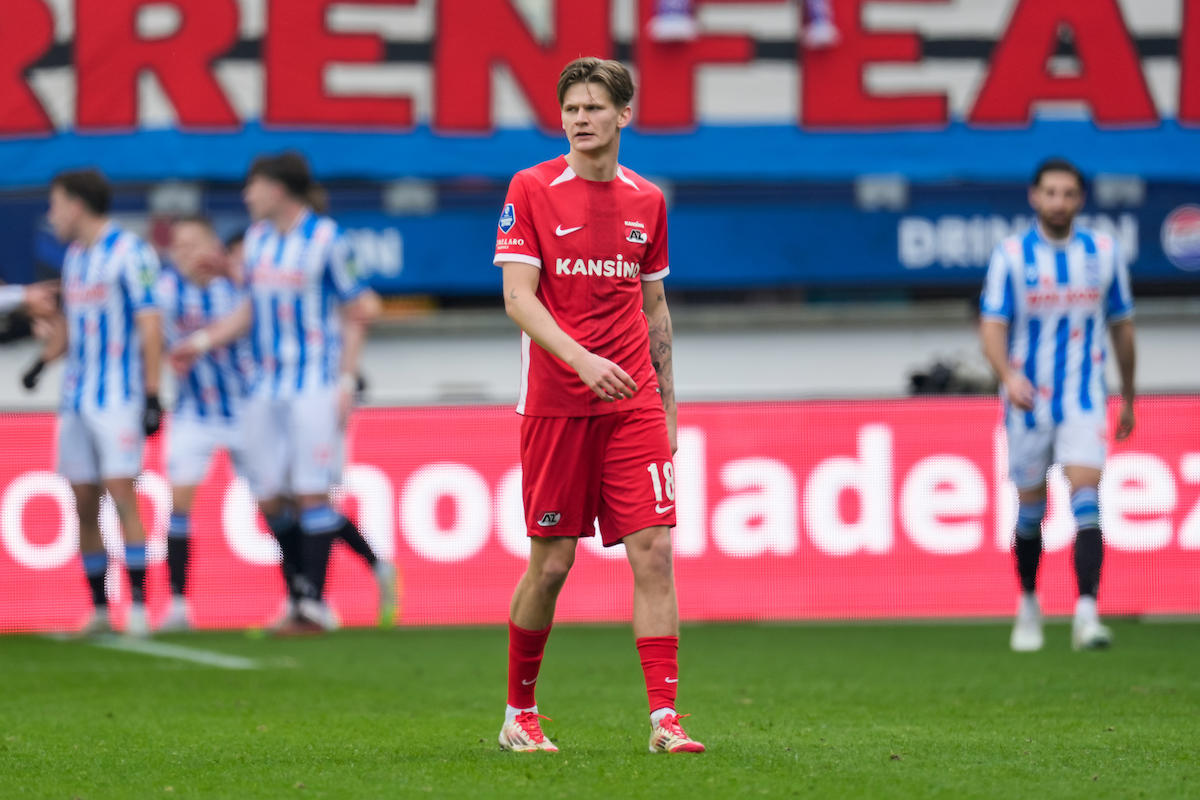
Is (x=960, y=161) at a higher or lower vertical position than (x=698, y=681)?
higher

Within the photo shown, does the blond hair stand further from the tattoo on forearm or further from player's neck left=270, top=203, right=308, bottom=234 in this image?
player's neck left=270, top=203, right=308, bottom=234

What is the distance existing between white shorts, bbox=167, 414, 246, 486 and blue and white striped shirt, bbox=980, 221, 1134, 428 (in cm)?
418

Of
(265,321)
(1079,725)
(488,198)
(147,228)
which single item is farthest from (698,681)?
(147,228)

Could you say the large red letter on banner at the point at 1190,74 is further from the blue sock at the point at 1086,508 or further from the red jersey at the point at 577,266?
the red jersey at the point at 577,266

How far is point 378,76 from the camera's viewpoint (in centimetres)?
1411

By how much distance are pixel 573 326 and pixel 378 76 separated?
990cm


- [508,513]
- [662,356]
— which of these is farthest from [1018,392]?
[508,513]

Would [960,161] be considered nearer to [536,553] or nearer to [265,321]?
[265,321]

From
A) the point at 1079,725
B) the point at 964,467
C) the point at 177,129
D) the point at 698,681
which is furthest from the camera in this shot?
the point at 177,129

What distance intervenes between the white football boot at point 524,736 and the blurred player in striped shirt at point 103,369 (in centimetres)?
477

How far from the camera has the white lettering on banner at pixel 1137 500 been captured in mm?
9930

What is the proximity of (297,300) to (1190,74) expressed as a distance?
8215 mm

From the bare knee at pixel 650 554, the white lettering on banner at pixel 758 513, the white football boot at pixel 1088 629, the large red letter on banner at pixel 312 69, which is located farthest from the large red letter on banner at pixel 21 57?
the bare knee at pixel 650 554

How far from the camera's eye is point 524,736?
469cm
